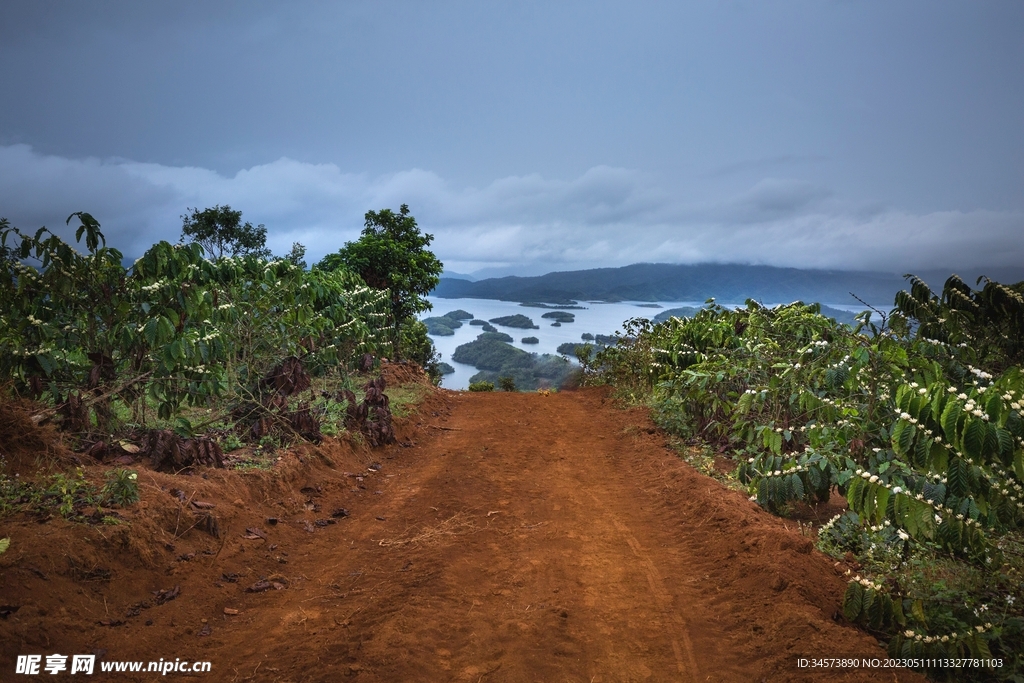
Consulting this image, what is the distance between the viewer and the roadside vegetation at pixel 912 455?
9.65 ft

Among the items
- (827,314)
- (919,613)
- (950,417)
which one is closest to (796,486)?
(919,613)

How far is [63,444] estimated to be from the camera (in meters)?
5.04

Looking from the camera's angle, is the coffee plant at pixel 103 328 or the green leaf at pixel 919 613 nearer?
the green leaf at pixel 919 613

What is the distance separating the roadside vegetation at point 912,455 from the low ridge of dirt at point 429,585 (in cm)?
31

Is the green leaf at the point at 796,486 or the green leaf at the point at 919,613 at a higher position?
the green leaf at the point at 796,486

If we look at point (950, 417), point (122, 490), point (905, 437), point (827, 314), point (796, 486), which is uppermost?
point (827, 314)

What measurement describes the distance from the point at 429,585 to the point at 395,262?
1324cm

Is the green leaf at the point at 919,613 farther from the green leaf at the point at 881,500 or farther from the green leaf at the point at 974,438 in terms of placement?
the green leaf at the point at 974,438

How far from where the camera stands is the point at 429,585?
3.89 m

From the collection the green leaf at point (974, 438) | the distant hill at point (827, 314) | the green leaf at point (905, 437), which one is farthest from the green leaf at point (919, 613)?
the distant hill at point (827, 314)

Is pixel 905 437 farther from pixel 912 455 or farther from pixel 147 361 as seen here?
pixel 147 361

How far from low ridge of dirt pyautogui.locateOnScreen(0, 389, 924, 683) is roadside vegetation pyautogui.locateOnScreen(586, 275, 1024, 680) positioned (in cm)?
31

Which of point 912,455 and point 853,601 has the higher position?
point 912,455

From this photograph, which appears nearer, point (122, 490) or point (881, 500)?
point (881, 500)
